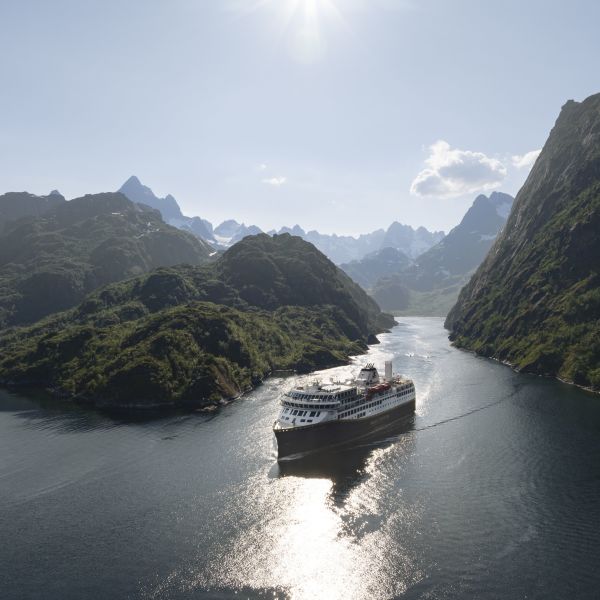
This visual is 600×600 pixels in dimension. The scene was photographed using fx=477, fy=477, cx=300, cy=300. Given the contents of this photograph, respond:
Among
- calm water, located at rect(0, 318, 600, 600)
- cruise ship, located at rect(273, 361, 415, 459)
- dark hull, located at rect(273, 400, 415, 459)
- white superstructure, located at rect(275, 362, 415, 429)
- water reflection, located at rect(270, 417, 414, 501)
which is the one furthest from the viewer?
white superstructure, located at rect(275, 362, 415, 429)

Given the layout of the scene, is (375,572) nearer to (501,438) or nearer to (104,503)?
(104,503)

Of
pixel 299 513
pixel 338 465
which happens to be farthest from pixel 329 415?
pixel 299 513

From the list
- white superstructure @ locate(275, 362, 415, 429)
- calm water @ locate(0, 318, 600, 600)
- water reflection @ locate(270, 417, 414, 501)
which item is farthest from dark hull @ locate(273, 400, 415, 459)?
calm water @ locate(0, 318, 600, 600)

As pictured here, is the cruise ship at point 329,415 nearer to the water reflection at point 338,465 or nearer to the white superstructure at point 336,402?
the white superstructure at point 336,402

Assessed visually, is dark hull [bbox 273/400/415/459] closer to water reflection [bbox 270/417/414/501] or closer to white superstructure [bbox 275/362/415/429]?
white superstructure [bbox 275/362/415/429]

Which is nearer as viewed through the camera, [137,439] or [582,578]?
[582,578]

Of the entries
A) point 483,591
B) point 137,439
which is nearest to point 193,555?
point 483,591

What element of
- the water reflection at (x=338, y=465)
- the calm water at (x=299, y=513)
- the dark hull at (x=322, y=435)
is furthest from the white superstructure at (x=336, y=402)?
the calm water at (x=299, y=513)
